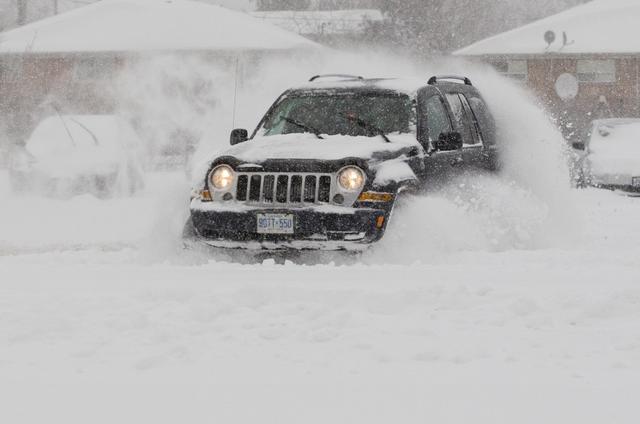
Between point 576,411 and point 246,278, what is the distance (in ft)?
10.0

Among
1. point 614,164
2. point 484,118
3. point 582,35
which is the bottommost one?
point 614,164

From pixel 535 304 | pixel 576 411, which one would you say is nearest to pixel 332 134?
pixel 535 304

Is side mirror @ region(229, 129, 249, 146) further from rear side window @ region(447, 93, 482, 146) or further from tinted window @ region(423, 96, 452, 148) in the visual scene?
rear side window @ region(447, 93, 482, 146)

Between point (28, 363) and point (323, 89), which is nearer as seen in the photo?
point (28, 363)

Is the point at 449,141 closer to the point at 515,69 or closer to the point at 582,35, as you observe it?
the point at 515,69

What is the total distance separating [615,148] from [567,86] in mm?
21129

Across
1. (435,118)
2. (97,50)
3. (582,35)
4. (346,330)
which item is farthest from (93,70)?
(346,330)

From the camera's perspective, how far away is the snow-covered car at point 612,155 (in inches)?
758

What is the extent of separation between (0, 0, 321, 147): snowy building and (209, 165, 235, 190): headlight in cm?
3122

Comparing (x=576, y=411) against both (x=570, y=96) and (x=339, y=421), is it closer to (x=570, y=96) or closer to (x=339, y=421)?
(x=339, y=421)

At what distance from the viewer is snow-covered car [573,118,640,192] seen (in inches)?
758

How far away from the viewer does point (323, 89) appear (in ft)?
32.5

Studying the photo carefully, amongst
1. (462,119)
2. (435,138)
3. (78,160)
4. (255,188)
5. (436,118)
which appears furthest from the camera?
(78,160)

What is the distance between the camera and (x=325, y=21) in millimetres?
63594
